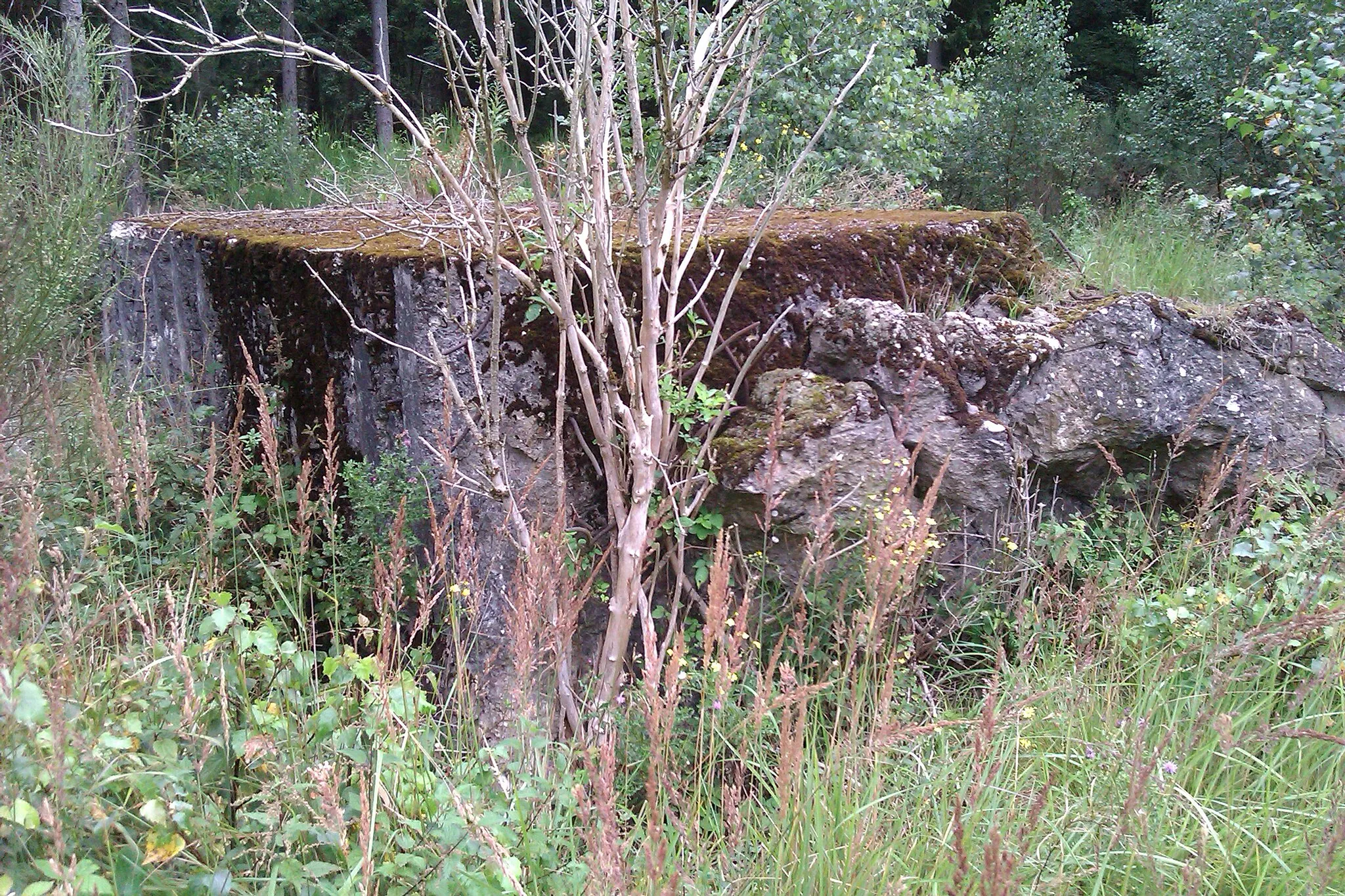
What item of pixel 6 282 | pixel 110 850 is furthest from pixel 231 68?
pixel 110 850

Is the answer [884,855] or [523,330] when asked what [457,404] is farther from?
[884,855]

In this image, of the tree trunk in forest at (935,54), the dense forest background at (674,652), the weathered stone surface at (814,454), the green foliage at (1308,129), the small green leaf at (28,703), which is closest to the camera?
the small green leaf at (28,703)

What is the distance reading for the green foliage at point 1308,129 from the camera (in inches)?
161

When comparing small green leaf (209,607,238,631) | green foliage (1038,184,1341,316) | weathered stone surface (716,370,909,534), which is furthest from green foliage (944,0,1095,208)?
small green leaf (209,607,238,631)

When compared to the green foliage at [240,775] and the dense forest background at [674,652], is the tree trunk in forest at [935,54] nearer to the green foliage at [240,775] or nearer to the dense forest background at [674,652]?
the dense forest background at [674,652]

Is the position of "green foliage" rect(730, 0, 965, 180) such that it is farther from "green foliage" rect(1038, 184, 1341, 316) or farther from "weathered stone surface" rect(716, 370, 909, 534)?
"weathered stone surface" rect(716, 370, 909, 534)

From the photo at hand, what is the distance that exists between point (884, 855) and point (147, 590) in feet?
6.83

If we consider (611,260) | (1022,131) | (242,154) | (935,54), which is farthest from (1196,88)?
(242,154)

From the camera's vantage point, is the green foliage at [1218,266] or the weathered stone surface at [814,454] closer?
the weathered stone surface at [814,454]

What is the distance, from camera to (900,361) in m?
3.04

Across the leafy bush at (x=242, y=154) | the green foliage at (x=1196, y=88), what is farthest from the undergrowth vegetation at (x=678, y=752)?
the green foliage at (x=1196, y=88)

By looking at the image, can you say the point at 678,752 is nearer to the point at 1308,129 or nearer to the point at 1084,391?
the point at 1084,391

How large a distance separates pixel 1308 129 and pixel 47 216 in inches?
217

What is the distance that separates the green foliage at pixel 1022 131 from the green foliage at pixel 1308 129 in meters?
4.93
